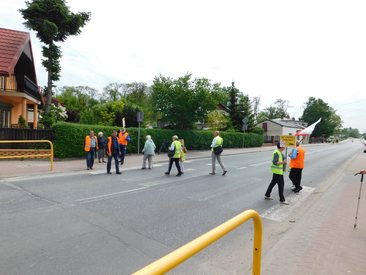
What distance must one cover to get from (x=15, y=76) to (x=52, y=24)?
6232mm

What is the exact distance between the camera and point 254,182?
1159 centimetres

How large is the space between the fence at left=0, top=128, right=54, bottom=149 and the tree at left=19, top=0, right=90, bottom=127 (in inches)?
148

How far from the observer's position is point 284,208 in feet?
25.5

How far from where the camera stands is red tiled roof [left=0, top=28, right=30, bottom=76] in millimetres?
16062

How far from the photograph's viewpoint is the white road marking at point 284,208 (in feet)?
22.9

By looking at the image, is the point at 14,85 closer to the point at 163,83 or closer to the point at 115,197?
the point at 163,83

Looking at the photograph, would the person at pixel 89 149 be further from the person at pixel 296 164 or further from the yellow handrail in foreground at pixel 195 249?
the yellow handrail in foreground at pixel 195 249

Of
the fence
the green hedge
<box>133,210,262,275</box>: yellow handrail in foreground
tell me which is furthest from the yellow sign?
the fence

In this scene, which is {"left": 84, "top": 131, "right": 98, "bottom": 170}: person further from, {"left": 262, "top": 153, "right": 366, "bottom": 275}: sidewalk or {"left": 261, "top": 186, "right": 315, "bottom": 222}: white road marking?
{"left": 262, "top": 153, "right": 366, "bottom": 275}: sidewalk

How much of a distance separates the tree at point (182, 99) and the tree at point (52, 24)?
Answer: 26.2ft

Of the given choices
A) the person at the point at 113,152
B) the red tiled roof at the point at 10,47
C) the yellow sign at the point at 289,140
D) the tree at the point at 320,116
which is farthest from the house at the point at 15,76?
the tree at the point at 320,116

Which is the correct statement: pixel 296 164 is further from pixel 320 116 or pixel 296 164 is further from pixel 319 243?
pixel 320 116

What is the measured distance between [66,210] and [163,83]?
64.8ft

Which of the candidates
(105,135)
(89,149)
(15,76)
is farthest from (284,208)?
(15,76)
